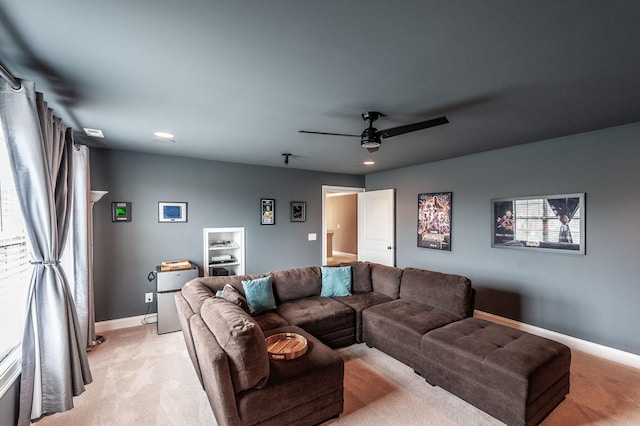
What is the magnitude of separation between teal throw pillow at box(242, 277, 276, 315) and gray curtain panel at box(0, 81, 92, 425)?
147cm

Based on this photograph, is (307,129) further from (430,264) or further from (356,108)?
(430,264)

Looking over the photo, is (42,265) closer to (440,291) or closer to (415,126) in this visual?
(415,126)

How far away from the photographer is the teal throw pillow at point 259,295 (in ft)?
10.5

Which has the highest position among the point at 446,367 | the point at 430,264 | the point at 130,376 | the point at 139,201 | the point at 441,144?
the point at 441,144

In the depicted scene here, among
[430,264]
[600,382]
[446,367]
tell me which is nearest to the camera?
[446,367]

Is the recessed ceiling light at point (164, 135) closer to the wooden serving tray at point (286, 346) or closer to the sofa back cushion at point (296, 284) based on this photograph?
the sofa back cushion at point (296, 284)

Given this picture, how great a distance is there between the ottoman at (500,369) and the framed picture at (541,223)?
59.4 inches

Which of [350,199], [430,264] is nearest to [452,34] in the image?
[430,264]

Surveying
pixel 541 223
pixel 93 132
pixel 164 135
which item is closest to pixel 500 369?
pixel 541 223

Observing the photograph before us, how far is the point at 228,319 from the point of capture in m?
1.98

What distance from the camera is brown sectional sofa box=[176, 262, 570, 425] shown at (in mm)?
1825

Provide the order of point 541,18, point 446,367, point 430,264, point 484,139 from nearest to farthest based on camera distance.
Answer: point 541,18, point 446,367, point 484,139, point 430,264

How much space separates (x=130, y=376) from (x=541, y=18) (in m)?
4.01

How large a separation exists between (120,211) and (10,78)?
248 centimetres
